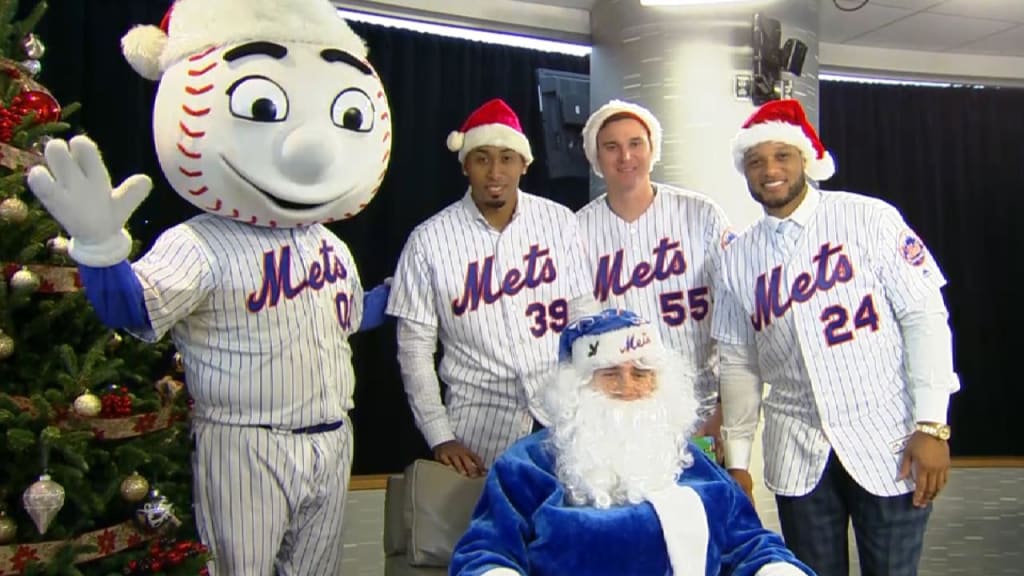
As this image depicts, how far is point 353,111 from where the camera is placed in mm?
2146

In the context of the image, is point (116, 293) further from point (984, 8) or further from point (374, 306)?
point (984, 8)

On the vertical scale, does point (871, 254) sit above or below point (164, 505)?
above

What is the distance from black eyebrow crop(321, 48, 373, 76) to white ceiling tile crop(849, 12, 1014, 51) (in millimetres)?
3788

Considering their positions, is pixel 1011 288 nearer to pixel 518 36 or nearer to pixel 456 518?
pixel 518 36

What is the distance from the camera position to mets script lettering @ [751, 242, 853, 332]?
211 centimetres

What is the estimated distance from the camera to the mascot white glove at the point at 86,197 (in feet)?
5.29

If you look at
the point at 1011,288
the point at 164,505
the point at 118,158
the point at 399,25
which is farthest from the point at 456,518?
the point at 1011,288

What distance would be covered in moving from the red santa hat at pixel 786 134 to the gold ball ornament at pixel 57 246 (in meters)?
1.63

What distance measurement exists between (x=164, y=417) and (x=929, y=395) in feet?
5.75

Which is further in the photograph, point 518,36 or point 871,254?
point 518,36

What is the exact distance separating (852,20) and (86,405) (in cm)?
448

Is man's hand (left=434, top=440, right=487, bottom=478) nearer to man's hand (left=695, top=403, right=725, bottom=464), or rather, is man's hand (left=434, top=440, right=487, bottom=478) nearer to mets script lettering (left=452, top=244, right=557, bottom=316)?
mets script lettering (left=452, top=244, right=557, bottom=316)

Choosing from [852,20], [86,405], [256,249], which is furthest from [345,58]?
[852,20]

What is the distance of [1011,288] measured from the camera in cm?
623
